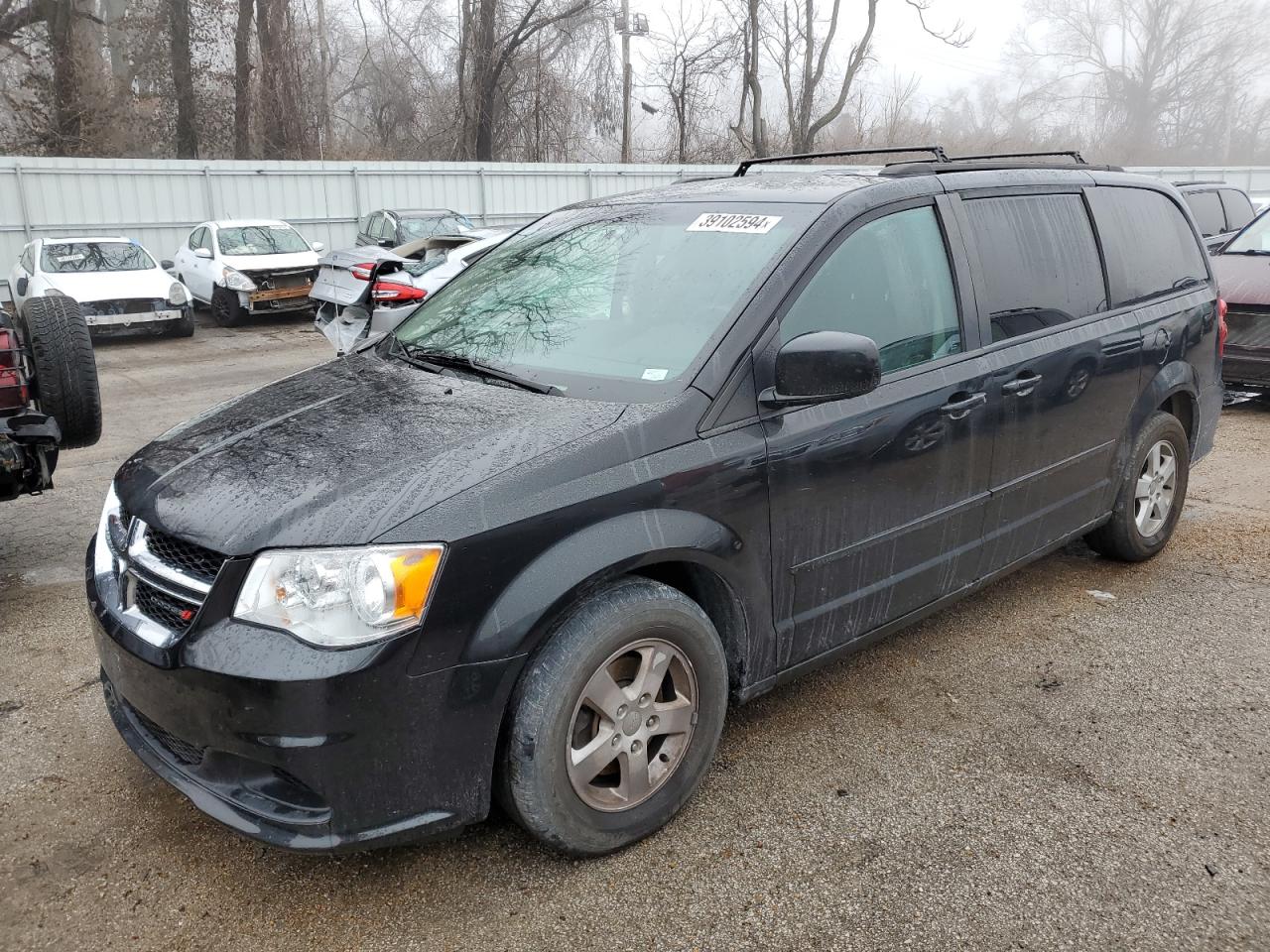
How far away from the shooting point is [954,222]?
3.51 meters

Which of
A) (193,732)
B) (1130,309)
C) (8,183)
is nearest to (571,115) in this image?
(8,183)

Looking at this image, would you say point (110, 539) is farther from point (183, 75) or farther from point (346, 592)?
point (183, 75)

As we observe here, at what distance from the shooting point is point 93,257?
14.3 meters

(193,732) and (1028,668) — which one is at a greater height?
(193,732)

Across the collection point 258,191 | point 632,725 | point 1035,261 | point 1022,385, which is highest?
point 258,191

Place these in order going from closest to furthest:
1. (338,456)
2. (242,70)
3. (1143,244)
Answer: (338,456), (1143,244), (242,70)

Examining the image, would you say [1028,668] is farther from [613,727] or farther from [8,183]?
[8,183]

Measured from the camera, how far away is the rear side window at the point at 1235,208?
1413 centimetres

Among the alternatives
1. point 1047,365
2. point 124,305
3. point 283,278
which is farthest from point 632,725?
point 283,278

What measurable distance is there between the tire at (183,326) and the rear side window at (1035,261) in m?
13.1

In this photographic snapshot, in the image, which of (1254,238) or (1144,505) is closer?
(1144,505)

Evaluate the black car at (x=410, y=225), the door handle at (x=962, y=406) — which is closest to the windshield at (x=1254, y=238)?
the door handle at (x=962, y=406)

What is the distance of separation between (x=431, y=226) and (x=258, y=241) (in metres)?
2.81

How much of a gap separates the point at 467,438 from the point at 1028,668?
2.42m
